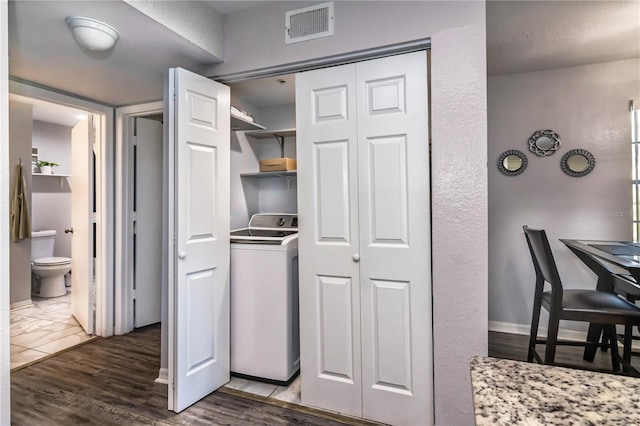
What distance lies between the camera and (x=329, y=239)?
79.3 inches

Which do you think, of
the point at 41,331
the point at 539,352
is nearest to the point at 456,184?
the point at 539,352

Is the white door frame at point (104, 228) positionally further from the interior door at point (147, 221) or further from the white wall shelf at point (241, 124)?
the white wall shelf at point (241, 124)

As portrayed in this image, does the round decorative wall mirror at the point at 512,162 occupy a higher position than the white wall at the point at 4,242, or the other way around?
the round decorative wall mirror at the point at 512,162

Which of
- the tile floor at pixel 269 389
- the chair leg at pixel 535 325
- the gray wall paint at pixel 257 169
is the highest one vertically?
the gray wall paint at pixel 257 169

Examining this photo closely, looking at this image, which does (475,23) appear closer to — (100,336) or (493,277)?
(493,277)

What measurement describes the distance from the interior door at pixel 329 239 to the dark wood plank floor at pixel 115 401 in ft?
0.76

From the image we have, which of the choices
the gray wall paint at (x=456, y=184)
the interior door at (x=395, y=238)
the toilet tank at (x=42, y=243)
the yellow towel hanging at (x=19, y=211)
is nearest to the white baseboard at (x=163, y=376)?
the interior door at (x=395, y=238)

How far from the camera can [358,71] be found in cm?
193

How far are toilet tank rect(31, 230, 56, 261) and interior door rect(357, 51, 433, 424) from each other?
4725 millimetres

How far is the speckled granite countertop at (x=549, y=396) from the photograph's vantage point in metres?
0.49

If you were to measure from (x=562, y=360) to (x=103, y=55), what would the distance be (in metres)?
3.96

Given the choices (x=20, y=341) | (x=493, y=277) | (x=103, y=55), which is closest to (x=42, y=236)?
(x=20, y=341)

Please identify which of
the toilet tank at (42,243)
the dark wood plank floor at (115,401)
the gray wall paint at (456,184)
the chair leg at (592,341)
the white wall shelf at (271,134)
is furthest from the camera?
the toilet tank at (42,243)

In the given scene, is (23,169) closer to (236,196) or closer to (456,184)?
(236,196)
